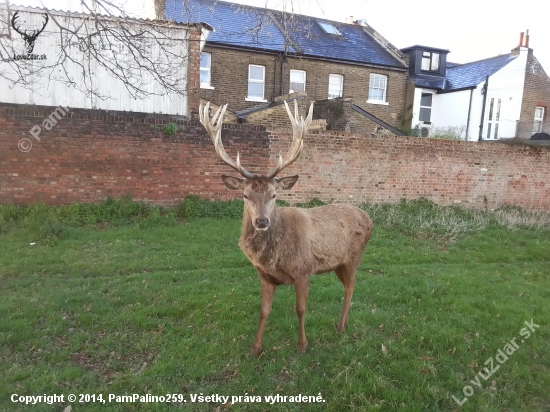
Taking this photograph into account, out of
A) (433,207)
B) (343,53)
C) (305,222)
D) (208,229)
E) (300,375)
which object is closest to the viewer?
(300,375)

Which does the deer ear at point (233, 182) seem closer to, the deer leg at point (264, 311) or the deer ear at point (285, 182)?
the deer ear at point (285, 182)

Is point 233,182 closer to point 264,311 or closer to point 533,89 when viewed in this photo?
point 264,311

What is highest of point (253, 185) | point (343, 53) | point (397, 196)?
point (343, 53)

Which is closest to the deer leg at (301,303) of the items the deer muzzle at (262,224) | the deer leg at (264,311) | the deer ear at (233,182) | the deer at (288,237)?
the deer at (288,237)

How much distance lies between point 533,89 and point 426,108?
254 inches

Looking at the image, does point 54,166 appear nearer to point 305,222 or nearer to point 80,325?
point 80,325

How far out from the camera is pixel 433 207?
13305mm

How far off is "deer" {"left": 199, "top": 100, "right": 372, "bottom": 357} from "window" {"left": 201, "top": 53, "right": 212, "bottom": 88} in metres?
15.0

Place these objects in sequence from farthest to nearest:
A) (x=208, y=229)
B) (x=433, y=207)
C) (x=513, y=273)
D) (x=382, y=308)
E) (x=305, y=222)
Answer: (x=433, y=207), (x=208, y=229), (x=513, y=273), (x=382, y=308), (x=305, y=222)

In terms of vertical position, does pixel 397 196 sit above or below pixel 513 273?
above

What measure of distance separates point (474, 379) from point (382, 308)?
1823mm

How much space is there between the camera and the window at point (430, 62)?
25.5 m

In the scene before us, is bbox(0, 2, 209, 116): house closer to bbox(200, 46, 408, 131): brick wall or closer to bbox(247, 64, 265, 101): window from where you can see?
bbox(200, 46, 408, 131): brick wall

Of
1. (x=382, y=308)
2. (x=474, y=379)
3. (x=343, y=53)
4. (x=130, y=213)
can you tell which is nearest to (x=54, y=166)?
(x=130, y=213)
